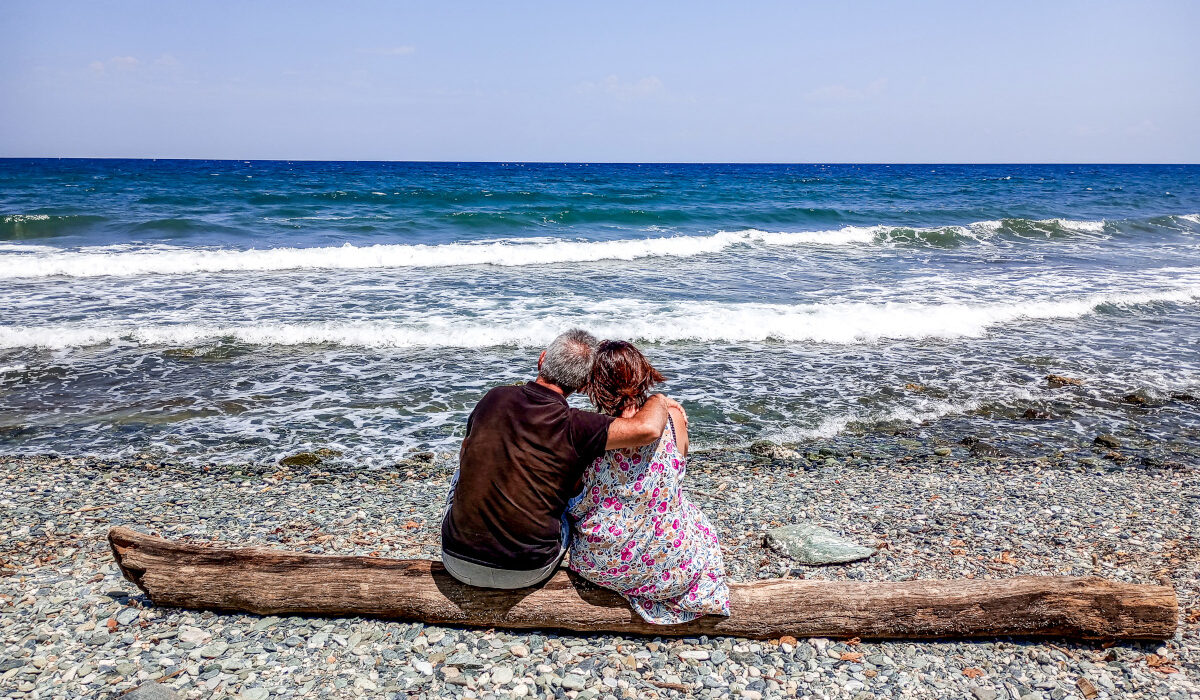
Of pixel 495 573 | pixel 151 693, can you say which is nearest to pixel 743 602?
pixel 495 573

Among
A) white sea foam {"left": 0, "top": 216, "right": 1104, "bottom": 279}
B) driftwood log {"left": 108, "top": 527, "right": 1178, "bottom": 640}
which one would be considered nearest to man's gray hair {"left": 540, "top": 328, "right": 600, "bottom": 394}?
driftwood log {"left": 108, "top": 527, "right": 1178, "bottom": 640}

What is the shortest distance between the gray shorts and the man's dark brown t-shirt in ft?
0.17

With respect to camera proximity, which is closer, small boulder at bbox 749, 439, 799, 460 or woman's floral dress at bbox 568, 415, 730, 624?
woman's floral dress at bbox 568, 415, 730, 624

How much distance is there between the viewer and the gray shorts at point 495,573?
3.56 m

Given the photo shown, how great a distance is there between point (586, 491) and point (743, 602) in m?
0.98

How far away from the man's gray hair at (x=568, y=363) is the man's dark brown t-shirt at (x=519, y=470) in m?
0.08

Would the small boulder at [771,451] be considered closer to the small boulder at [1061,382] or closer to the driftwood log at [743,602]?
the driftwood log at [743,602]

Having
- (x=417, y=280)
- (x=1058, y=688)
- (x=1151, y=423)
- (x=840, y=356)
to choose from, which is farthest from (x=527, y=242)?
(x=1058, y=688)

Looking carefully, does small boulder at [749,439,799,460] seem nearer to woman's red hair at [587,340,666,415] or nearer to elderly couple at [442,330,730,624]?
elderly couple at [442,330,730,624]

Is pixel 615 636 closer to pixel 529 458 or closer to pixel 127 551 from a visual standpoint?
pixel 529 458

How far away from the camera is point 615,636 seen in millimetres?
3750

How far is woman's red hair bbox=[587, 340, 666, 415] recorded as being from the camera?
11.1ft

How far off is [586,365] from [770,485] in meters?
3.12

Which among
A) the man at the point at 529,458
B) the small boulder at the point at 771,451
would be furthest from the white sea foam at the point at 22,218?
the man at the point at 529,458
